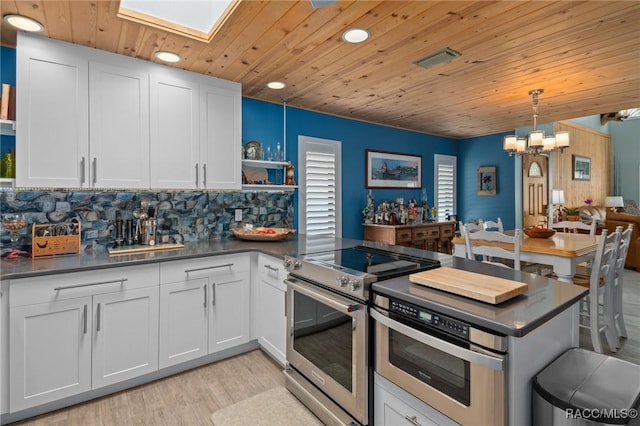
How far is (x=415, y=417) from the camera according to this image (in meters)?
1.45

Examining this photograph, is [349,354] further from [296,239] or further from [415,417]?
[296,239]

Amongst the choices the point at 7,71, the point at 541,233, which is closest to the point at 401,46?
the point at 541,233

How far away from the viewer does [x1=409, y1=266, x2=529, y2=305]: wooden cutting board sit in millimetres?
1335

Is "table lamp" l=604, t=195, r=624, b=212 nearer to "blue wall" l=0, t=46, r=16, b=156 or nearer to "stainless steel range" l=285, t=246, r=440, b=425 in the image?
"stainless steel range" l=285, t=246, r=440, b=425

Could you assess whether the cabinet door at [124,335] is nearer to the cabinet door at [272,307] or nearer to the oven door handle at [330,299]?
the cabinet door at [272,307]

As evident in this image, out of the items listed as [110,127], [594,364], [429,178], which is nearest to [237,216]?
[110,127]

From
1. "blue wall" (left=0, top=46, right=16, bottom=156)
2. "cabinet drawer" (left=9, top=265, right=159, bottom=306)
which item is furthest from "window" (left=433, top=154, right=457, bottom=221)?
"blue wall" (left=0, top=46, right=16, bottom=156)

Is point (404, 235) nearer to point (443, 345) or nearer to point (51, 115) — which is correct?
point (443, 345)

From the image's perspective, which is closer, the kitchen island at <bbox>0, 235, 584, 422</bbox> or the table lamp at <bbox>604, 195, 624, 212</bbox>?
the kitchen island at <bbox>0, 235, 584, 422</bbox>

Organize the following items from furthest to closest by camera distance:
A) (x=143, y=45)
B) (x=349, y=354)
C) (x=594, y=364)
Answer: (x=143, y=45)
(x=349, y=354)
(x=594, y=364)

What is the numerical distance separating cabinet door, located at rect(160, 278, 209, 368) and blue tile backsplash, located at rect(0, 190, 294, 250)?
758 mm

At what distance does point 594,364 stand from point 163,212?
316 cm

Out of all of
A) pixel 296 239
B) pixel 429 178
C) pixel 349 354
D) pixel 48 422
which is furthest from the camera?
pixel 429 178

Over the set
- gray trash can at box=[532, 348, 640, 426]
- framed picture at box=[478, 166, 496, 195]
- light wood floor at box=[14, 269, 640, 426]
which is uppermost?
framed picture at box=[478, 166, 496, 195]
